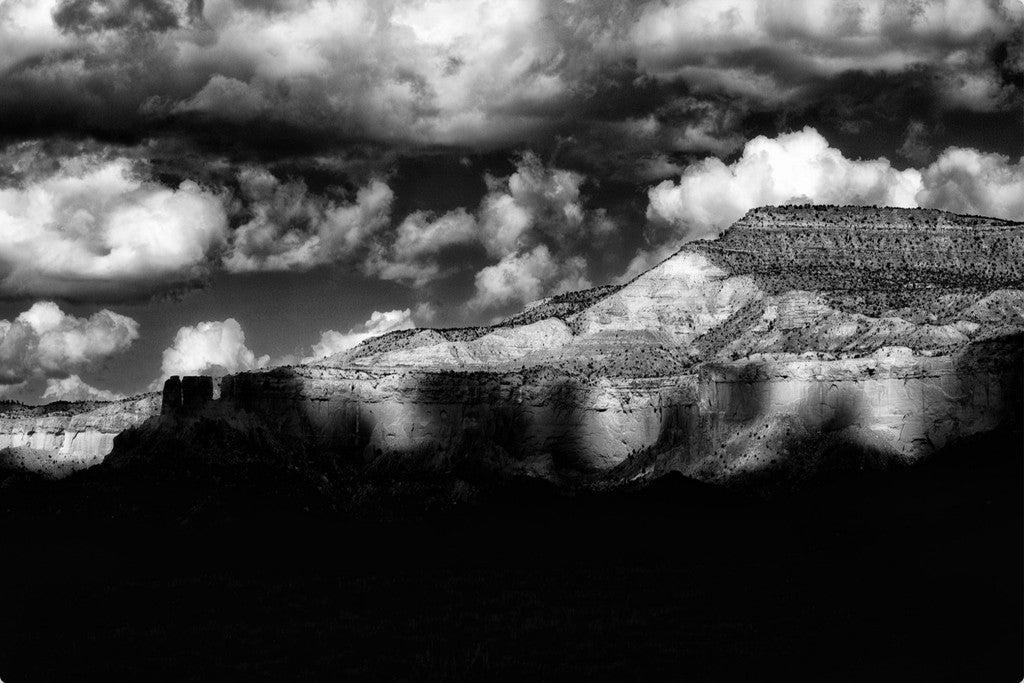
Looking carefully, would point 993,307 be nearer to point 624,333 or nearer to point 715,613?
point 624,333

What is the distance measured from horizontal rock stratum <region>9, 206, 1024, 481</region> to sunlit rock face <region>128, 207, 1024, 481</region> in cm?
16

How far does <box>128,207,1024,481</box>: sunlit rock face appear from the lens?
8075cm

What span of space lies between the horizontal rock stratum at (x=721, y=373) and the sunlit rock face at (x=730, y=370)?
16 cm

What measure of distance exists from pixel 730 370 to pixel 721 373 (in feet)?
3.48

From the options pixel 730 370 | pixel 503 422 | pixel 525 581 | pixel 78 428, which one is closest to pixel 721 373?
pixel 730 370

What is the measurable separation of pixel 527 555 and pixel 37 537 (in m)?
22.1

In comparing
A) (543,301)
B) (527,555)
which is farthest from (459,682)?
(543,301)

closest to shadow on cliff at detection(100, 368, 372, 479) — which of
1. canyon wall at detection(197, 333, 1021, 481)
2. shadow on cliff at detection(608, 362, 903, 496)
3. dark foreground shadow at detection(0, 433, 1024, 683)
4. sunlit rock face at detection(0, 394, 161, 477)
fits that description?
canyon wall at detection(197, 333, 1021, 481)

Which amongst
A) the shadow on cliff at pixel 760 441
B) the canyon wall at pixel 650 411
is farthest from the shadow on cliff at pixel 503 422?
the shadow on cliff at pixel 760 441

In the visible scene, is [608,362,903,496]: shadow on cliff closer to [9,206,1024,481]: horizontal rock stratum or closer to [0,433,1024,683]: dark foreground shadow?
[9,206,1024,481]: horizontal rock stratum

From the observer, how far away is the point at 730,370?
91.1m

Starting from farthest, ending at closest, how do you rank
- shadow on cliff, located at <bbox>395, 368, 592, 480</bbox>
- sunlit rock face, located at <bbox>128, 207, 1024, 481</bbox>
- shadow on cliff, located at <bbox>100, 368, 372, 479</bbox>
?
1. shadow on cliff, located at <bbox>395, 368, 592, 480</bbox>
2. sunlit rock face, located at <bbox>128, 207, 1024, 481</bbox>
3. shadow on cliff, located at <bbox>100, 368, 372, 479</bbox>

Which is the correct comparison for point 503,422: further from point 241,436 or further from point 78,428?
point 78,428

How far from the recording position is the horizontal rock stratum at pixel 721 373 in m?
79.7
